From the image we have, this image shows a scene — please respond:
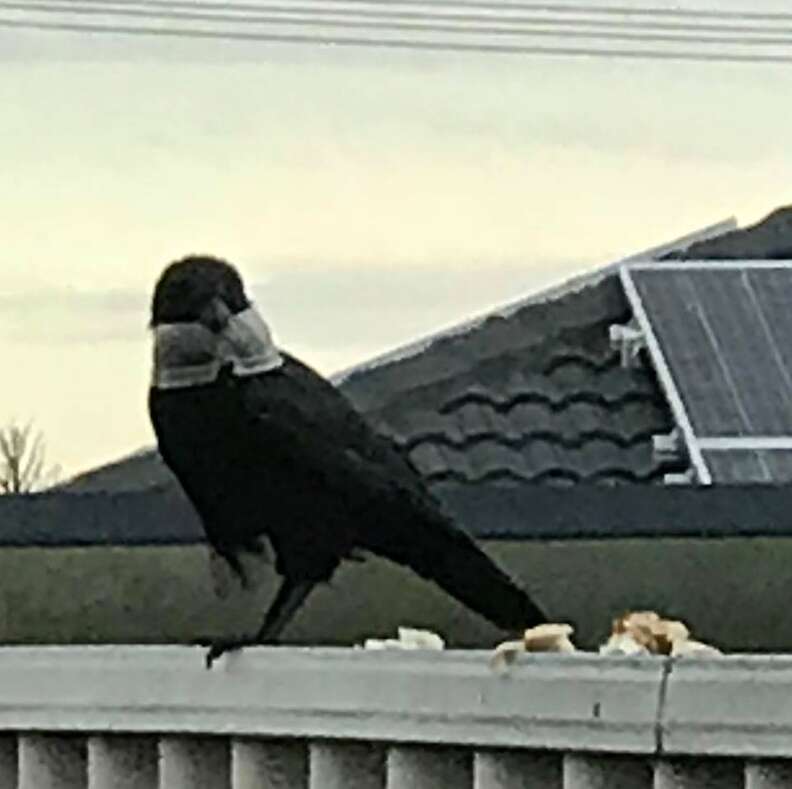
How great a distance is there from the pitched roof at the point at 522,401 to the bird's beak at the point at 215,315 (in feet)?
11.8

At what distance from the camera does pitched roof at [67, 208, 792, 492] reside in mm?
7168

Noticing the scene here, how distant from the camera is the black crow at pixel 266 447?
9.61 ft

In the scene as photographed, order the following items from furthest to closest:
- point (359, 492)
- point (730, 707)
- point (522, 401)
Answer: point (522, 401)
point (359, 492)
point (730, 707)

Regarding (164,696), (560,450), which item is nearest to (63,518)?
(560,450)

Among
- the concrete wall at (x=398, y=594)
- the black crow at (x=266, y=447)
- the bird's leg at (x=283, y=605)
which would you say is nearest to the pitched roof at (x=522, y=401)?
the concrete wall at (x=398, y=594)

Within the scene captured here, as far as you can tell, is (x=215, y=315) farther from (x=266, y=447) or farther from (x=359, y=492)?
(x=359, y=492)

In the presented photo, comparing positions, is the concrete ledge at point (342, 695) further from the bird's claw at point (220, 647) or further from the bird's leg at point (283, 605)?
the bird's leg at point (283, 605)

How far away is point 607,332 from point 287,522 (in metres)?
4.99

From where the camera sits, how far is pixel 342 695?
8.11ft

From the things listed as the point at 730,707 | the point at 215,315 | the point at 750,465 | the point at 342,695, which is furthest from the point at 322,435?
the point at 750,465

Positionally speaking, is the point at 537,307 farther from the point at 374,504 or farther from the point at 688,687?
the point at 688,687

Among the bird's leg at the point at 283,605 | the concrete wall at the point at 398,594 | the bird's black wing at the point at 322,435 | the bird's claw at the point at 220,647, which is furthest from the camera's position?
the concrete wall at the point at 398,594

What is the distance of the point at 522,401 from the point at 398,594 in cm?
240

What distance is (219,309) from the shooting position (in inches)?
118
